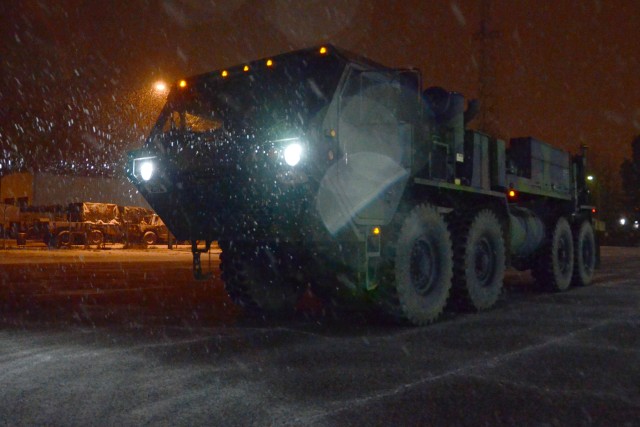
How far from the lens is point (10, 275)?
16469 millimetres

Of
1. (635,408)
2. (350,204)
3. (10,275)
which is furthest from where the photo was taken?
(10,275)

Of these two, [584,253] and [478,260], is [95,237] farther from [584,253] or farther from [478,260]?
[478,260]

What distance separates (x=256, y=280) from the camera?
30.0 ft

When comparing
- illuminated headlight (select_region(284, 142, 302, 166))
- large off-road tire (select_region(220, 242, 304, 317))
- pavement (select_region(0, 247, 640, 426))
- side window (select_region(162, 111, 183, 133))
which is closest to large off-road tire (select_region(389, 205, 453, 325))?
pavement (select_region(0, 247, 640, 426))

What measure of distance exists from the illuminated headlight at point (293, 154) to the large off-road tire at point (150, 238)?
98.8ft

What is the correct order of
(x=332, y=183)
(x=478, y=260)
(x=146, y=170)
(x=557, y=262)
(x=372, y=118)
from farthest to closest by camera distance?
(x=557, y=262), (x=478, y=260), (x=146, y=170), (x=372, y=118), (x=332, y=183)

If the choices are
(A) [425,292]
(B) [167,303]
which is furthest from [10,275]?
(A) [425,292]

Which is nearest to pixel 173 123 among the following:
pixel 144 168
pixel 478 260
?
pixel 144 168

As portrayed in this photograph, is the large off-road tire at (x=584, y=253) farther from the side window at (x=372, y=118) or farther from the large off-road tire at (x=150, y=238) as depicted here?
the large off-road tire at (x=150, y=238)

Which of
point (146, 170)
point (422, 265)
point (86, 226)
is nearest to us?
point (422, 265)

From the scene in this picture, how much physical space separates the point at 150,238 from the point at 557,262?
89.9 feet

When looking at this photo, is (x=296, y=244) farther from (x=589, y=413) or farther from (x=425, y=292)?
(x=589, y=413)

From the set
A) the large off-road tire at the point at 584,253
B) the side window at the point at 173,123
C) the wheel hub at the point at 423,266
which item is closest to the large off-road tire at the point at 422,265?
the wheel hub at the point at 423,266

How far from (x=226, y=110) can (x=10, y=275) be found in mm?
10793
